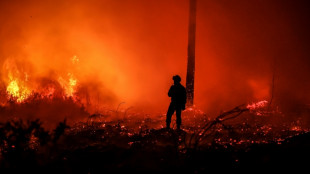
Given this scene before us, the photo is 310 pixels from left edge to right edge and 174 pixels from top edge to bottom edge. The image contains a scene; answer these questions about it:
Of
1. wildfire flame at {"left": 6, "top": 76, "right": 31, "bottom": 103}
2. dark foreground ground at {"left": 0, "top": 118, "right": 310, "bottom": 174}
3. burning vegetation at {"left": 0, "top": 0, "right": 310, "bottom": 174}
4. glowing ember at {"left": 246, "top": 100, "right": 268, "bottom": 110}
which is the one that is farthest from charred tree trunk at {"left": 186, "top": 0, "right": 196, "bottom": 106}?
wildfire flame at {"left": 6, "top": 76, "right": 31, "bottom": 103}

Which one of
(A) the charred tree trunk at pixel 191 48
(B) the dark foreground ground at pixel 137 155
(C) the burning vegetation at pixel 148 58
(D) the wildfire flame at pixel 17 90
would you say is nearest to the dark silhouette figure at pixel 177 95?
(B) the dark foreground ground at pixel 137 155

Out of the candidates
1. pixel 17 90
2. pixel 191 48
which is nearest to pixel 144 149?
pixel 191 48

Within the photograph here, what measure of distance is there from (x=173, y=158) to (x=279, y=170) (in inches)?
82.0

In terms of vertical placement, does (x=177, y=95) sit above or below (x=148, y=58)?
below

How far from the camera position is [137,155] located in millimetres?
6305

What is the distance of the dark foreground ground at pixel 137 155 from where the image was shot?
532 centimetres

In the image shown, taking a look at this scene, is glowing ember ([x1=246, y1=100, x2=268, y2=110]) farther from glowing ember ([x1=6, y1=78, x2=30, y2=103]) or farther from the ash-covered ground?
glowing ember ([x1=6, y1=78, x2=30, y2=103])

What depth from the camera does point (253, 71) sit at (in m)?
15.9

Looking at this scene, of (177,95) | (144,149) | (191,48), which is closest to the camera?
(144,149)

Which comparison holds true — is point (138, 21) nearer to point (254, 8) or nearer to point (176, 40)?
point (176, 40)

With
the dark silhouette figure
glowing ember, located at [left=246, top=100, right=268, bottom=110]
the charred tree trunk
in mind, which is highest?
the charred tree trunk

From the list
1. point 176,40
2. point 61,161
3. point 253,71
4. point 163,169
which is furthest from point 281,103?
point 61,161

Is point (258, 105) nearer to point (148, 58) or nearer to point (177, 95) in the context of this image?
point (177, 95)

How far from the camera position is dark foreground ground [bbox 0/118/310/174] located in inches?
209
